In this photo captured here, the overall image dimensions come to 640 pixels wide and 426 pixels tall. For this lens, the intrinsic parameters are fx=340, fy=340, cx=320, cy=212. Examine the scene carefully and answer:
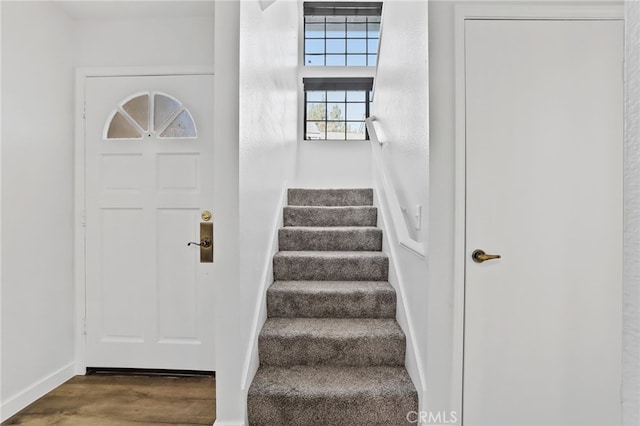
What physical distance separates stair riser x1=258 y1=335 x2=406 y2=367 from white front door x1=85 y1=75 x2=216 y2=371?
73 cm

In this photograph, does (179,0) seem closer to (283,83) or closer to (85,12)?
(85,12)

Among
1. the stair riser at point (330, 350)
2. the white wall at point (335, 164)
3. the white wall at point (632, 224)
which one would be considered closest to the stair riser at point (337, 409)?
the stair riser at point (330, 350)

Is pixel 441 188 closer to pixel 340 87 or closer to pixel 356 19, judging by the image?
pixel 340 87

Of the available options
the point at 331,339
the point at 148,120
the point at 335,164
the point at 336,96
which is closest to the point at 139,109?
the point at 148,120

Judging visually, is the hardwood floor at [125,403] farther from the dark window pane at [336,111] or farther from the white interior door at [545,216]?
the dark window pane at [336,111]

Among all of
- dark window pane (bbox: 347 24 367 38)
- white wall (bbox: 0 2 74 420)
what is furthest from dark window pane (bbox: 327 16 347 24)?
white wall (bbox: 0 2 74 420)

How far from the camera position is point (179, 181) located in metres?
2.33

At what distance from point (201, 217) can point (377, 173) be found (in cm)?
154

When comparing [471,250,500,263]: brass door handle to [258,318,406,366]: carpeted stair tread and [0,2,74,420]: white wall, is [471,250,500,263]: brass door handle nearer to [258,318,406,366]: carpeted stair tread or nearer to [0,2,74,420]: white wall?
[258,318,406,366]: carpeted stair tread

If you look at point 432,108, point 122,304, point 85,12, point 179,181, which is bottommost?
point 122,304

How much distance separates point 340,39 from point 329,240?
284cm

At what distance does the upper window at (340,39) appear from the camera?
416 centimetres

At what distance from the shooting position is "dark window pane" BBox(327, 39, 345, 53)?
4168 mm

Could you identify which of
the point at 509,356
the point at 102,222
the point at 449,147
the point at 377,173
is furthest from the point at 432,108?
the point at 102,222
